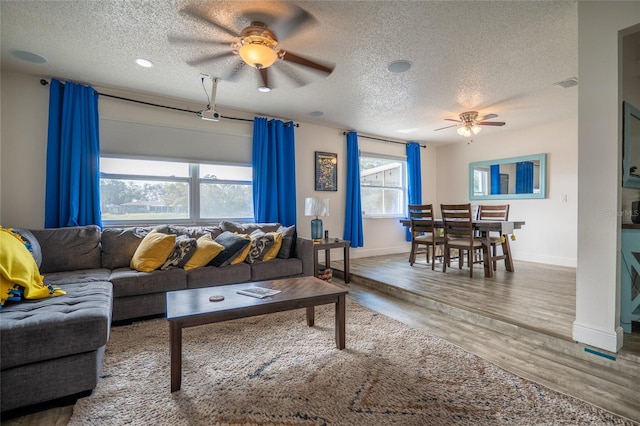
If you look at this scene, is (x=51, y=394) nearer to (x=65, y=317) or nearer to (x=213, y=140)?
(x=65, y=317)

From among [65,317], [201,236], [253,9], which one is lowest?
[65,317]

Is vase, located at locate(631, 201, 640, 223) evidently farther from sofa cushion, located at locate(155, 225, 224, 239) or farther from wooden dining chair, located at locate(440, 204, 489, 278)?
sofa cushion, located at locate(155, 225, 224, 239)

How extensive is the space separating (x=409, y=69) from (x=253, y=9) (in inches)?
66.2

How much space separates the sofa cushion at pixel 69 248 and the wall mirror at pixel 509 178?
6.24 meters

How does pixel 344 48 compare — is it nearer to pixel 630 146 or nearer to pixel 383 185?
pixel 630 146

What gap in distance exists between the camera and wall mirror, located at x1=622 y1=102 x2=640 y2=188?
205 cm

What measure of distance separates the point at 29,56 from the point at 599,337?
5179 mm

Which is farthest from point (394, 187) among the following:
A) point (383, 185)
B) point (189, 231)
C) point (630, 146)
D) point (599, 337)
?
point (599, 337)

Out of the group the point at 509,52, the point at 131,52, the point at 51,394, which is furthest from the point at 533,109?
the point at 51,394

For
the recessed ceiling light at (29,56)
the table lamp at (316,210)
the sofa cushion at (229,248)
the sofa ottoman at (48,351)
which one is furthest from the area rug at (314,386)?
the recessed ceiling light at (29,56)

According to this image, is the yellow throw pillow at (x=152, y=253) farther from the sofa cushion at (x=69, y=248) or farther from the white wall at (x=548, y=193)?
the white wall at (x=548, y=193)

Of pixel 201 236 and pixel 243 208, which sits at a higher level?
pixel 243 208

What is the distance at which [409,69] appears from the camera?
3016 mm

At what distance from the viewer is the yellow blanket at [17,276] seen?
1.79 meters
